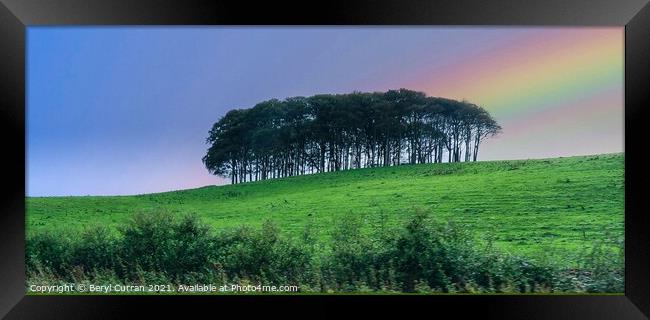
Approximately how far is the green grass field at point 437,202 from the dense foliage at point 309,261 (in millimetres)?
325

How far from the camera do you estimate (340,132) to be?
8477 mm

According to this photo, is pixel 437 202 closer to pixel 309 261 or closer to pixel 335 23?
pixel 309 261

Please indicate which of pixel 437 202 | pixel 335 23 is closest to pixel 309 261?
pixel 437 202

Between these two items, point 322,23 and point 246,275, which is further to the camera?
point 246,275

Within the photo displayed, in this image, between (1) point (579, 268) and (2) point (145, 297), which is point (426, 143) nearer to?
(1) point (579, 268)

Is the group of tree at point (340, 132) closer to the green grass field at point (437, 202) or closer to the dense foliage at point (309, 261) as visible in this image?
the green grass field at point (437, 202)

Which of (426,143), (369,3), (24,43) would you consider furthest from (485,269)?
(24,43)

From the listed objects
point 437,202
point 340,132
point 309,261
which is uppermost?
point 340,132

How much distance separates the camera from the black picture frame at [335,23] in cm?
481

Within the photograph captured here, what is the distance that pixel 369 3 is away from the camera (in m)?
4.86

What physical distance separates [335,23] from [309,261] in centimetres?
361

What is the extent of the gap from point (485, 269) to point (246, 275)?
3623 millimetres

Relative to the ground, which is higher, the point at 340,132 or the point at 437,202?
the point at 340,132

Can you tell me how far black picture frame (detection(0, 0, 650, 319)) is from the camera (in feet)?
15.8
